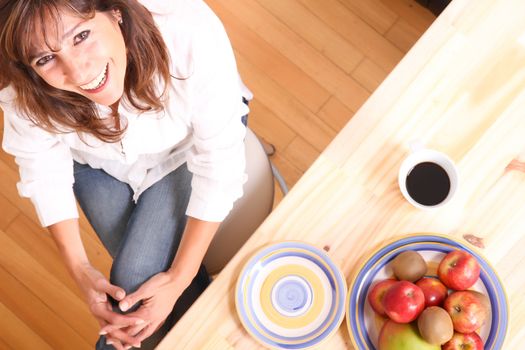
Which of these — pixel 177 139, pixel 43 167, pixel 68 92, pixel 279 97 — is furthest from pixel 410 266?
pixel 279 97

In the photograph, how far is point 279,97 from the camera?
6.59 feet

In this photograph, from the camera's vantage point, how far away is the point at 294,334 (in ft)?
3.26

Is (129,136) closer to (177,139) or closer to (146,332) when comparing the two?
(177,139)

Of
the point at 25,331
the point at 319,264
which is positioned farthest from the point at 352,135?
the point at 25,331

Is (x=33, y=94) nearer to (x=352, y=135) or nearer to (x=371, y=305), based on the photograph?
(x=352, y=135)

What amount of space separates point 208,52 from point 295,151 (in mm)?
933

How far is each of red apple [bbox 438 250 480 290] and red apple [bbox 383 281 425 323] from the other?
0.06 m

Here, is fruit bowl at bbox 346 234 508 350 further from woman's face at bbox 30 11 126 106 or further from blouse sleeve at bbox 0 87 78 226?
blouse sleeve at bbox 0 87 78 226

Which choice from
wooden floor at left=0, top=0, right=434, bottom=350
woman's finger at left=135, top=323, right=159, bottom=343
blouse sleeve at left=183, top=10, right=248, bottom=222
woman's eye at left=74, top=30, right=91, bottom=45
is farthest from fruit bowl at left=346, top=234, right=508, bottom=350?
wooden floor at left=0, top=0, right=434, bottom=350

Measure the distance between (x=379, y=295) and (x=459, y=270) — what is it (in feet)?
0.43

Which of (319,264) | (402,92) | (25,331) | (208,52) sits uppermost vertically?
(402,92)

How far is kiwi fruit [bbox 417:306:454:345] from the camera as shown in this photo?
88 centimetres

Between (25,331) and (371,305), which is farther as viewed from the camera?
(25,331)

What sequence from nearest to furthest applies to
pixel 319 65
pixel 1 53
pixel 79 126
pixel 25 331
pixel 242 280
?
pixel 1 53, pixel 242 280, pixel 79 126, pixel 25 331, pixel 319 65
